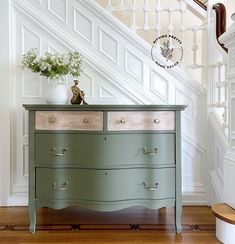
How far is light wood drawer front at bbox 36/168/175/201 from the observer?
242 cm

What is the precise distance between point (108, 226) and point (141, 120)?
0.92m

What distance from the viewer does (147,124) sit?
96.9 inches

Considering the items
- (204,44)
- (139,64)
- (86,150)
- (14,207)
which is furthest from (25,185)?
(204,44)

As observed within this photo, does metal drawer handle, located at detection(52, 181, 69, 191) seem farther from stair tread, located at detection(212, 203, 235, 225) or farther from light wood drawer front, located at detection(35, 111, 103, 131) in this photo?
stair tread, located at detection(212, 203, 235, 225)

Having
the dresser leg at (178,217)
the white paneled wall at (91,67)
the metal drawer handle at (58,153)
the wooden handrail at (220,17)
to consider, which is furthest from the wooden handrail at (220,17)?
the metal drawer handle at (58,153)

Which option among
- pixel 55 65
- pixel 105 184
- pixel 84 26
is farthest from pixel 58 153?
pixel 84 26

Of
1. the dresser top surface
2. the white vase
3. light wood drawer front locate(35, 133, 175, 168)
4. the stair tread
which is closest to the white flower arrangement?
the white vase

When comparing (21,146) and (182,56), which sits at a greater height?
(182,56)

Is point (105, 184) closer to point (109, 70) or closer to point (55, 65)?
point (55, 65)

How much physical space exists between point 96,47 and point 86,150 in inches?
47.0

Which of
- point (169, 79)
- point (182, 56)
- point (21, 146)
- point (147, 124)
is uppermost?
point (182, 56)

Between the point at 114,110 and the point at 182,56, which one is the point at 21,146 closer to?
the point at 114,110

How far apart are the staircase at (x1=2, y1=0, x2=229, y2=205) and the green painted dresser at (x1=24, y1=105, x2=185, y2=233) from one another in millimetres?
730

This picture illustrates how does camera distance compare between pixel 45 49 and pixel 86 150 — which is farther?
pixel 45 49
